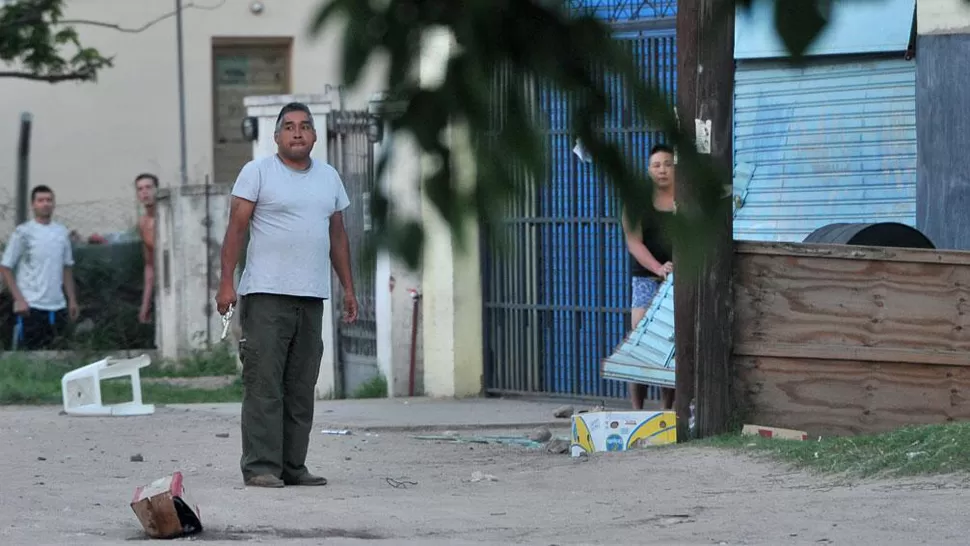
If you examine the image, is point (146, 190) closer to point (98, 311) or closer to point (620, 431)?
point (98, 311)

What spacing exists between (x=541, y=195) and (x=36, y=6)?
46.8ft

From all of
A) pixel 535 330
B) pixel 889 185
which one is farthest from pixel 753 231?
pixel 535 330

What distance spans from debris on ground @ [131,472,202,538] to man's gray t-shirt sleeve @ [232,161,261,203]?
1399mm

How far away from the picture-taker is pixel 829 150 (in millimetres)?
10523

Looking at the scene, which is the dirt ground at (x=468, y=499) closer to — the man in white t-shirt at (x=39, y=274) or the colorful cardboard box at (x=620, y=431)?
the colorful cardboard box at (x=620, y=431)

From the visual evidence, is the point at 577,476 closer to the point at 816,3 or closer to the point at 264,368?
the point at 264,368

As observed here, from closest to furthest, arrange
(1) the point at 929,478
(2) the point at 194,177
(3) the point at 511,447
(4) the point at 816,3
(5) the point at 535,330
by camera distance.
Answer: (4) the point at 816,3 → (1) the point at 929,478 → (3) the point at 511,447 → (5) the point at 535,330 → (2) the point at 194,177

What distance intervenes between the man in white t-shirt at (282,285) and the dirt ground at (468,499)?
10.4 inches

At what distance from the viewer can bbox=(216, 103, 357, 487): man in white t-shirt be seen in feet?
24.2

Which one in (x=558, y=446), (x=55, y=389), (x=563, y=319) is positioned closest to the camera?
(x=558, y=446)

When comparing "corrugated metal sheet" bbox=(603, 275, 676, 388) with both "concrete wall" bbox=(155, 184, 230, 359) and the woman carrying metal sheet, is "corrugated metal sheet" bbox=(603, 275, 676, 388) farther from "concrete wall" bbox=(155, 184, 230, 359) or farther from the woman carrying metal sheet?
"concrete wall" bbox=(155, 184, 230, 359)

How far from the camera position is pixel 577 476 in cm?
802

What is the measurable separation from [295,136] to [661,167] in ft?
15.2

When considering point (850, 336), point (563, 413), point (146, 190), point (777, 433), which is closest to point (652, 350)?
point (777, 433)
